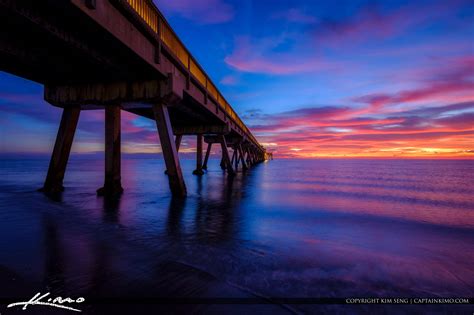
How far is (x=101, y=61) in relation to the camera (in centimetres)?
717

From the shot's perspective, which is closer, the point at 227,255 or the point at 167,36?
the point at 227,255

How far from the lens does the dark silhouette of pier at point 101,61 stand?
16.9 ft

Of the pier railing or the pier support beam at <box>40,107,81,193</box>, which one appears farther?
the pier support beam at <box>40,107,81,193</box>

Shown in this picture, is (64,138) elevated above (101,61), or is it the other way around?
(101,61)

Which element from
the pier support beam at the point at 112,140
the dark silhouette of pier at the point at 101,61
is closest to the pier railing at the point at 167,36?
the dark silhouette of pier at the point at 101,61

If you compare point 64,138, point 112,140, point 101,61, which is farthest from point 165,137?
point 64,138

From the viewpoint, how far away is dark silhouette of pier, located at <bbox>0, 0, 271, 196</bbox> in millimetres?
5160

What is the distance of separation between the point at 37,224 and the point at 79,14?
531 centimetres
